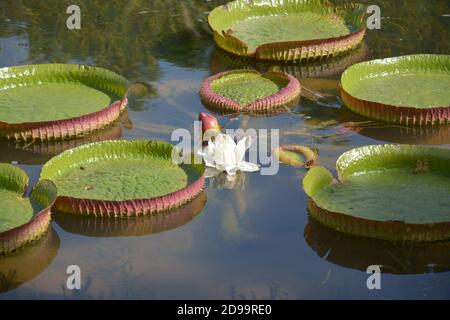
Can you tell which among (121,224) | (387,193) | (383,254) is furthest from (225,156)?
(383,254)

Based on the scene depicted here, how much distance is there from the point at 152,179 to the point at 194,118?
4.70 feet

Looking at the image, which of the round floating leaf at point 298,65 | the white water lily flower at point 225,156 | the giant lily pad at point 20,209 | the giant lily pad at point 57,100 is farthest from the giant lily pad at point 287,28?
the giant lily pad at point 20,209

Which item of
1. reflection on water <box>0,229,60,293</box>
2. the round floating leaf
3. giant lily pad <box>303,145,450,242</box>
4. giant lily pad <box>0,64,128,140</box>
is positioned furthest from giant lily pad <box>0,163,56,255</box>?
the round floating leaf

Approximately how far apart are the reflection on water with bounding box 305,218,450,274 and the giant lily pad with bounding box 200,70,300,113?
2167mm

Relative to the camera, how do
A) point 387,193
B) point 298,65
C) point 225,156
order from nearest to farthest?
point 387,193 → point 225,156 → point 298,65

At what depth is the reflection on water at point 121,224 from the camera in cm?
639

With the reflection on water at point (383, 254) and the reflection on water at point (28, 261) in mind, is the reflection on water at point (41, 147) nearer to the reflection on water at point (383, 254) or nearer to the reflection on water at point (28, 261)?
the reflection on water at point (28, 261)

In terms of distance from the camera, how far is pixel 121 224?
6.43 meters

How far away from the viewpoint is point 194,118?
8.12m

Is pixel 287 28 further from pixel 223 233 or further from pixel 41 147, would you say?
pixel 223 233

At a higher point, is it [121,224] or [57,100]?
[57,100]

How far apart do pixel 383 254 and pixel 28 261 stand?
2.17m
